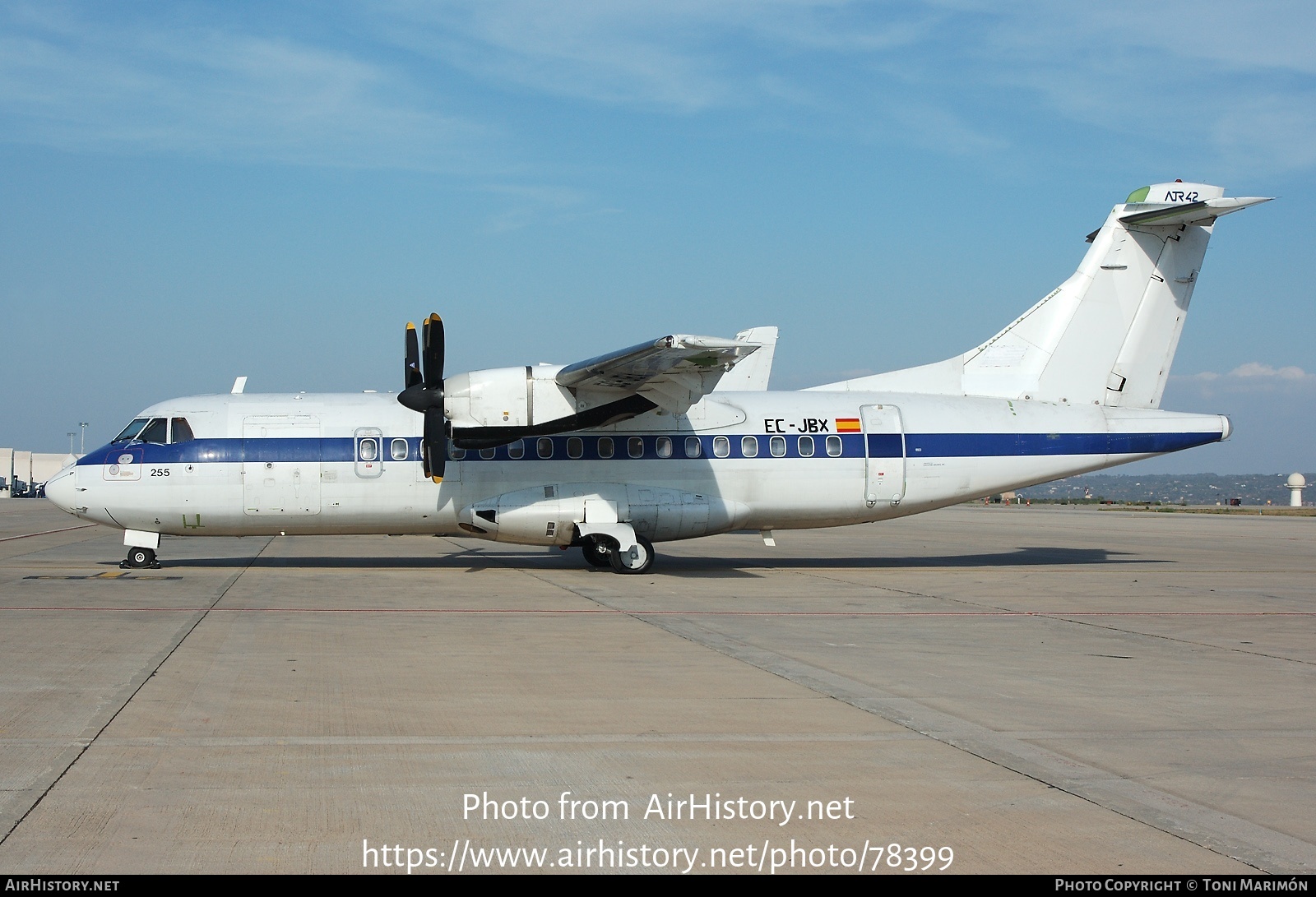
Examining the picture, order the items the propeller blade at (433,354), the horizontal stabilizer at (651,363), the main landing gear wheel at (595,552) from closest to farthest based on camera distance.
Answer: the horizontal stabilizer at (651,363) → the propeller blade at (433,354) → the main landing gear wheel at (595,552)

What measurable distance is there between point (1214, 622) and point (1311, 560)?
13457mm

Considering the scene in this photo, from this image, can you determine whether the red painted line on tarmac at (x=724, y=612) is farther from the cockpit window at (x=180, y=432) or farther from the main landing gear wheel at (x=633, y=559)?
the cockpit window at (x=180, y=432)

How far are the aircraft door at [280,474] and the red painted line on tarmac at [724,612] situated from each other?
18.6ft

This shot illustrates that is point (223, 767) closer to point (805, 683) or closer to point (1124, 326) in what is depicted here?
point (805, 683)

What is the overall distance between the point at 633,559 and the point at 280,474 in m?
6.70

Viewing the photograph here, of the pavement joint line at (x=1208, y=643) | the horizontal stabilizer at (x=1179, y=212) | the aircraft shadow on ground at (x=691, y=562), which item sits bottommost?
the pavement joint line at (x=1208, y=643)

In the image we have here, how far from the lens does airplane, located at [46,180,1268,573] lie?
19047 mm

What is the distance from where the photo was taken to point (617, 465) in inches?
786

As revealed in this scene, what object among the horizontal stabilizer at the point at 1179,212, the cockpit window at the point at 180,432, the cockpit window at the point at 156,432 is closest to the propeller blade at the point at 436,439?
the cockpit window at the point at 180,432

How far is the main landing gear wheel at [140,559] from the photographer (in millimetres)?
19891

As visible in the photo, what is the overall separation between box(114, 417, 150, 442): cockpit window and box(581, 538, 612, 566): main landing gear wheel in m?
8.54

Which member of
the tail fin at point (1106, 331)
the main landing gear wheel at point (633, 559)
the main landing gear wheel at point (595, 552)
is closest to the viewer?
the main landing gear wheel at point (633, 559)

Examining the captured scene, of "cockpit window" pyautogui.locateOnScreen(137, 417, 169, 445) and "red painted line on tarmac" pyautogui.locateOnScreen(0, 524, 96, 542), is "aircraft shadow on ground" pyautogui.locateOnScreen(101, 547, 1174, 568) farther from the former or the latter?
"red painted line on tarmac" pyautogui.locateOnScreen(0, 524, 96, 542)

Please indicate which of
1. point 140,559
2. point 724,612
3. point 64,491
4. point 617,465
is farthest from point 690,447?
point 64,491
